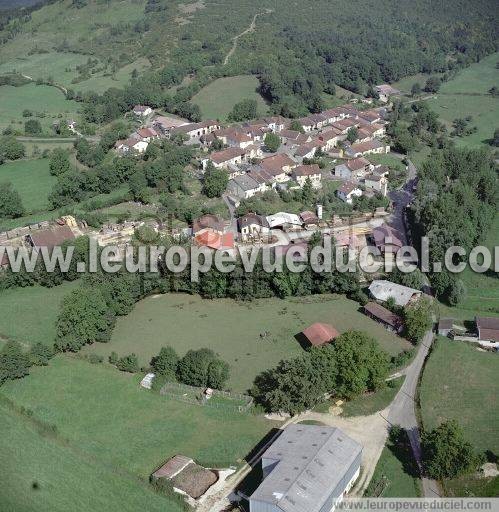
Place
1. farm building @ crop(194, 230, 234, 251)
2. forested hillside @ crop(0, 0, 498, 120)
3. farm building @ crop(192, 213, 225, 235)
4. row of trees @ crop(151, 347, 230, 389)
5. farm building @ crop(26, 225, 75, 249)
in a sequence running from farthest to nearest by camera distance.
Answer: forested hillside @ crop(0, 0, 498, 120)
farm building @ crop(192, 213, 225, 235)
farm building @ crop(26, 225, 75, 249)
farm building @ crop(194, 230, 234, 251)
row of trees @ crop(151, 347, 230, 389)

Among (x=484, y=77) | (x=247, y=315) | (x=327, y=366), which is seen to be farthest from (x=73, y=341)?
(x=484, y=77)

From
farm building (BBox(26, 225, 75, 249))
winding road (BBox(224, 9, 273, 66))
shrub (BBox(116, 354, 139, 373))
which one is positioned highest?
winding road (BBox(224, 9, 273, 66))

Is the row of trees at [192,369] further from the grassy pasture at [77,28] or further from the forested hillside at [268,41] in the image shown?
the grassy pasture at [77,28]

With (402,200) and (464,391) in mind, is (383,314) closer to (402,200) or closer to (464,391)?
(464,391)

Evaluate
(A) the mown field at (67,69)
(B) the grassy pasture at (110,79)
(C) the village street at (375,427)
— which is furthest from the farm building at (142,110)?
(C) the village street at (375,427)

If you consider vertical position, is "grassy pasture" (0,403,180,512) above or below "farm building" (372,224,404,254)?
below

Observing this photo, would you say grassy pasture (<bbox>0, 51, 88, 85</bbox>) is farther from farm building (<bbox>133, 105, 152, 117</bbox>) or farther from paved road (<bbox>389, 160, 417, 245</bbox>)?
paved road (<bbox>389, 160, 417, 245</bbox>)

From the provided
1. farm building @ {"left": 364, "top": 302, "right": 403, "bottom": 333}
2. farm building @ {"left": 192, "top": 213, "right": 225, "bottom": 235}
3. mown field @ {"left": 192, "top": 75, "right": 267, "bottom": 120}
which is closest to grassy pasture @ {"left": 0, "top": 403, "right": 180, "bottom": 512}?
farm building @ {"left": 364, "top": 302, "right": 403, "bottom": 333}

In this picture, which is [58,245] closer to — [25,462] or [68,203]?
[68,203]
